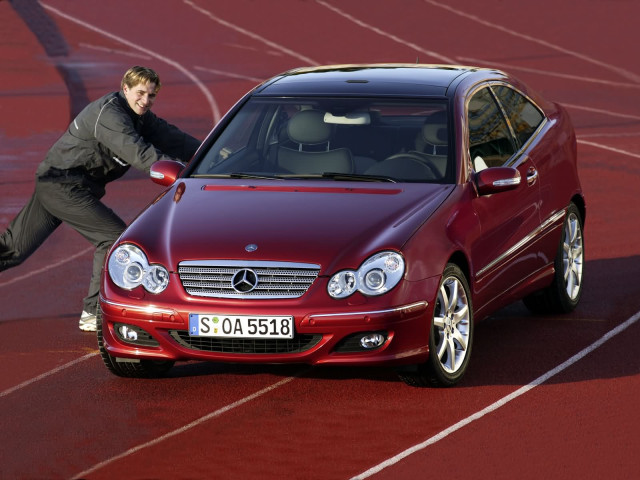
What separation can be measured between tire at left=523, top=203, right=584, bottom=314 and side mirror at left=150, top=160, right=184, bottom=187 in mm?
2694

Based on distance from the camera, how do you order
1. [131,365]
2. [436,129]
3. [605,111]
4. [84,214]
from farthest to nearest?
[605,111], [84,214], [436,129], [131,365]

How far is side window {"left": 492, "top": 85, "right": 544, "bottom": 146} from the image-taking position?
10422 millimetres

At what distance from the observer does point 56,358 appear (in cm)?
975

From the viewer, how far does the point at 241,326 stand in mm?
8094

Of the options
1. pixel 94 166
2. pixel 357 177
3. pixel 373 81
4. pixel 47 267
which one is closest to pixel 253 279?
pixel 357 177

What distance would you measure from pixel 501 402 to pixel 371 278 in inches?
39.3

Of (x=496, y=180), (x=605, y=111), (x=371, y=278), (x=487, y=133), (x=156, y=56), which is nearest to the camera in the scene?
(x=371, y=278)

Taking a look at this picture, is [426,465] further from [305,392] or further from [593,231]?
[593,231]

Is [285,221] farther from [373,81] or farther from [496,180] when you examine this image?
[373,81]

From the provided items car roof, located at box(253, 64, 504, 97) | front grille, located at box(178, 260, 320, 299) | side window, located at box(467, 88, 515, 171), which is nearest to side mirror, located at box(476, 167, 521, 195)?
side window, located at box(467, 88, 515, 171)

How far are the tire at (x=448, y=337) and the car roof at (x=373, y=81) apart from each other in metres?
1.60

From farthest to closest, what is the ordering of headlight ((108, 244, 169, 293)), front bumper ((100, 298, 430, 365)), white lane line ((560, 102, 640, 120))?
1. white lane line ((560, 102, 640, 120))
2. headlight ((108, 244, 169, 293))
3. front bumper ((100, 298, 430, 365))

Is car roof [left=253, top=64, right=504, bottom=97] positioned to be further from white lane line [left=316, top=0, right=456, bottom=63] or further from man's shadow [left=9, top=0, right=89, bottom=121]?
white lane line [left=316, top=0, right=456, bottom=63]

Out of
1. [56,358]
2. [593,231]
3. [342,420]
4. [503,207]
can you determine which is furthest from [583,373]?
[593,231]
